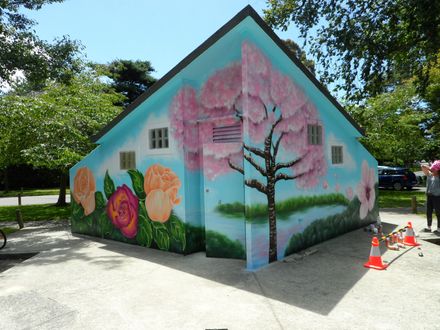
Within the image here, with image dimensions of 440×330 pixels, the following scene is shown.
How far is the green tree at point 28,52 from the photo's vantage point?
12.2m

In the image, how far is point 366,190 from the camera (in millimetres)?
11242

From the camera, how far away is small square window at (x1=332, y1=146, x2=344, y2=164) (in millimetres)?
9766

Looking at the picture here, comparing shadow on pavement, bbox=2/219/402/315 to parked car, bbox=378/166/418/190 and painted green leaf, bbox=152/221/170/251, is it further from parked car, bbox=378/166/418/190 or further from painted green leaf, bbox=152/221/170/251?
parked car, bbox=378/166/418/190

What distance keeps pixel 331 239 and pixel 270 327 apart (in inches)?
224

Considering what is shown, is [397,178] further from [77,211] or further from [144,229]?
[77,211]

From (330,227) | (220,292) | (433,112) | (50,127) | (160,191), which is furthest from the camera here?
(433,112)

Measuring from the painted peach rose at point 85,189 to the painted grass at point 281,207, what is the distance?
5442 millimetres

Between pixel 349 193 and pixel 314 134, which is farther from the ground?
pixel 314 134

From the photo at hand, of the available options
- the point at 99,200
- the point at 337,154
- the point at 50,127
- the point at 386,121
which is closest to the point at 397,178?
the point at 386,121

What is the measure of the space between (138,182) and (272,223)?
4171 millimetres

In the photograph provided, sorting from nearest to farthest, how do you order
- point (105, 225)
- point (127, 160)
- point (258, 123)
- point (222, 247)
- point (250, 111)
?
point (250, 111) → point (258, 123) → point (222, 247) → point (127, 160) → point (105, 225)

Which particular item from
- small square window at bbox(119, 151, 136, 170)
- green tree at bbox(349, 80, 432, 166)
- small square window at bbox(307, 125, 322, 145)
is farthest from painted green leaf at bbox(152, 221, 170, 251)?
green tree at bbox(349, 80, 432, 166)

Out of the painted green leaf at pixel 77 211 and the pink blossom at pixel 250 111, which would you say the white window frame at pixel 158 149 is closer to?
the pink blossom at pixel 250 111

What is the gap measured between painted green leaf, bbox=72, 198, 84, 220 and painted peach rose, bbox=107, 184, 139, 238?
5.75ft
